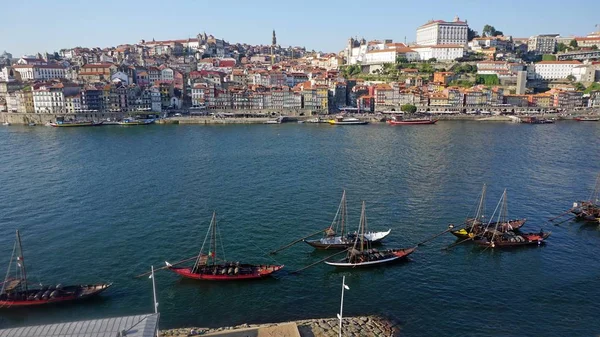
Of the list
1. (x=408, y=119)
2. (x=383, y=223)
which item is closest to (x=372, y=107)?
(x=408, y=119)

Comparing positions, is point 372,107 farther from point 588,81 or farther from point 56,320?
point 56,320

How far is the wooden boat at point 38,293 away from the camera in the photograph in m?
15.8

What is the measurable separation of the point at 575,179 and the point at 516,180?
456cm

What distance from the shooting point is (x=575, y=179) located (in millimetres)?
33844

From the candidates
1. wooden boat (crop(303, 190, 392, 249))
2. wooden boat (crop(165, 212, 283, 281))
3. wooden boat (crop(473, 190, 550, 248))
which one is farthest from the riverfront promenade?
wooden boat (crop(473, 190, 550, 248))

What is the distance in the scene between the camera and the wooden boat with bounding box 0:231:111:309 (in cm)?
1578

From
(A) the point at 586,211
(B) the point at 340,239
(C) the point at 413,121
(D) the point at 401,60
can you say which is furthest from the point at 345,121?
(B) the point at 340,239

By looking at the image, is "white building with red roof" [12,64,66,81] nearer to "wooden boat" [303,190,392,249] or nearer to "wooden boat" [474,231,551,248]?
"wooden boat" [303,190,392,249]

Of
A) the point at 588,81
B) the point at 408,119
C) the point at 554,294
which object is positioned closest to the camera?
the point at 554,294

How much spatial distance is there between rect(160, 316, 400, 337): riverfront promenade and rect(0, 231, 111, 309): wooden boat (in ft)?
14.1

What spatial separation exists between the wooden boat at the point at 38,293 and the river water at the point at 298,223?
0.35 meters

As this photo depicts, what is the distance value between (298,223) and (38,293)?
40.6ft

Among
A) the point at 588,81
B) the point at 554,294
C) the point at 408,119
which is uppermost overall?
the point at 588,81

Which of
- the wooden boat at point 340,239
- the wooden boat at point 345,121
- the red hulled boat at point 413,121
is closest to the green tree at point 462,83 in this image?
the red hulled boat at point 413,121
